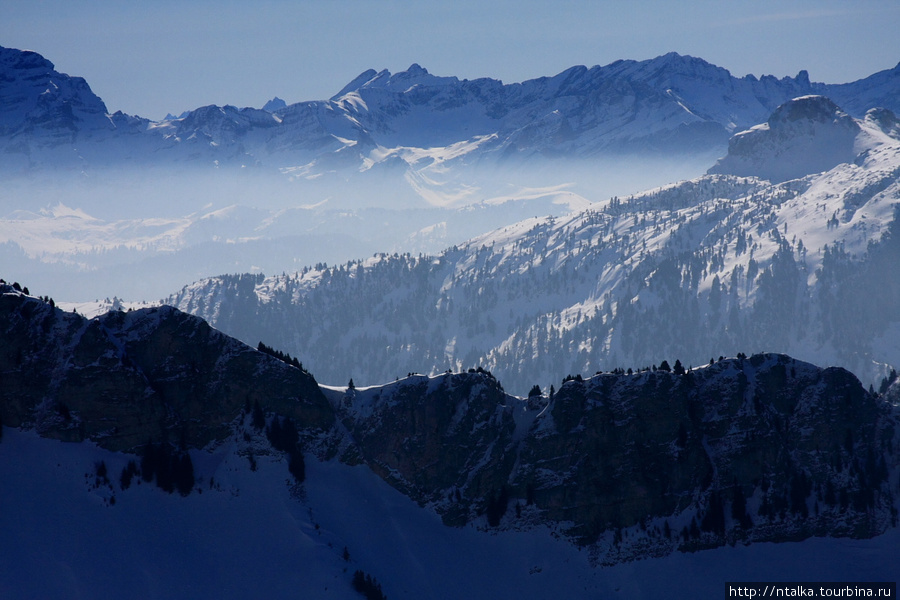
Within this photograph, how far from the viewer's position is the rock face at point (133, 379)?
158875 millimetres

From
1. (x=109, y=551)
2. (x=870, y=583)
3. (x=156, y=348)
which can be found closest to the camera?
(x=109, y=551)

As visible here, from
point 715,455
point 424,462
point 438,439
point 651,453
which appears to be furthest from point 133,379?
point 715,455

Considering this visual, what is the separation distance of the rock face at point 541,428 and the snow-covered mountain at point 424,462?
0.30 metres

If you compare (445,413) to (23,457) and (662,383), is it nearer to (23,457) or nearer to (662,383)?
(662,383)

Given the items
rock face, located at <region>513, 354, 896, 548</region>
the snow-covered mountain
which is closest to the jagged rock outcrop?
the snow-covered mountain

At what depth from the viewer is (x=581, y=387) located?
170875 millimetres

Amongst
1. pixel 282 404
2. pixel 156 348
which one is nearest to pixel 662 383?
pixel 282 404

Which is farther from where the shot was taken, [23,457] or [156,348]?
[156,348]

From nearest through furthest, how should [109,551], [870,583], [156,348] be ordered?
[109,551]
[870,583]
[156,348]

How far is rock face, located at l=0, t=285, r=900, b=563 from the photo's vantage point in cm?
16088

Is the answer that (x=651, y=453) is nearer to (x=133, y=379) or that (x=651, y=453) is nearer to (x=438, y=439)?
(x=438, y=439)

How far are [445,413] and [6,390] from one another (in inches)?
2857

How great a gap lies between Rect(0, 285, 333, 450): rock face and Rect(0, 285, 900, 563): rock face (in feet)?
0.77

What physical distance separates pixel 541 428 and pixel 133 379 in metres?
69.2
